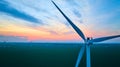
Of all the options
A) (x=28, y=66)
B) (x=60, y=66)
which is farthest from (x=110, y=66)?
(x=28, y=66)

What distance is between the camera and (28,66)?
45.5m

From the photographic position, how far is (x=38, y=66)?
45156 millimetres

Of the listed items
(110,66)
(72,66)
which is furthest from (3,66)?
(110,66)

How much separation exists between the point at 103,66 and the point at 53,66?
49.9ft

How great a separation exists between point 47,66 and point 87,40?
2990cm

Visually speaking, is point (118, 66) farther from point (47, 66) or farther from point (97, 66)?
point (47, 66)

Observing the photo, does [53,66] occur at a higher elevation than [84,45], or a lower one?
lower

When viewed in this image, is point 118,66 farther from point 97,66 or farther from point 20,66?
point 20,66

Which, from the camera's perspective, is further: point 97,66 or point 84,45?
point 97,66

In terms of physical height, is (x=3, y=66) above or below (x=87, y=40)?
below

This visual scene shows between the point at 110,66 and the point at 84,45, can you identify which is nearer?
the point at 84,45

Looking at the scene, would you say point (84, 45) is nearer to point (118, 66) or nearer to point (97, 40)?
point (97, 40)

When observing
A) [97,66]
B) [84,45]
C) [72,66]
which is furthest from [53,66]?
[84,45]

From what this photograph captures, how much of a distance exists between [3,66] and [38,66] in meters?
10.1
